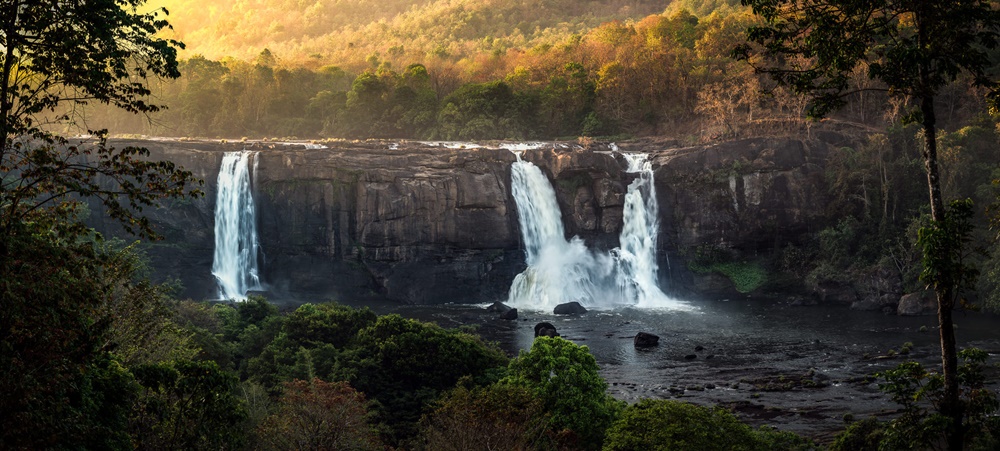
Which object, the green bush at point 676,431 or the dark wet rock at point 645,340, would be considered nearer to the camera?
the green bush at point 676,431

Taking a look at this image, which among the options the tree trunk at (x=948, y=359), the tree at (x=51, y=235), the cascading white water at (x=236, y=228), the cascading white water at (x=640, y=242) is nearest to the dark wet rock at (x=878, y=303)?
the cascading white water at (x=640, y=242)

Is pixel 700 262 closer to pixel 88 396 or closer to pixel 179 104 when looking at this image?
pixel 88 396

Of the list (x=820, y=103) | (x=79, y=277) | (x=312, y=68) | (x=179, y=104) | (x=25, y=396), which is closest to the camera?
(x=25, y=396)

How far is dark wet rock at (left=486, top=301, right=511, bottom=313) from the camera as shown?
149 feet

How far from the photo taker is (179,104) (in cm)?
7469

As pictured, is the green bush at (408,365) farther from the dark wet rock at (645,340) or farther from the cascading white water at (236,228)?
the cascading white water at (236,228)

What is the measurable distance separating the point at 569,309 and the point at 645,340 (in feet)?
29.8

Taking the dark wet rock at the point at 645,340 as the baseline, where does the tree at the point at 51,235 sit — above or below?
above

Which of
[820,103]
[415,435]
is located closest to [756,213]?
[415,435]

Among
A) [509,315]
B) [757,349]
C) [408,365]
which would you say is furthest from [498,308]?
[408,365]

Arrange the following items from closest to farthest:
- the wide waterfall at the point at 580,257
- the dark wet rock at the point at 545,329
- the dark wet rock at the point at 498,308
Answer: the dark wet rock at the point at 545,329 < the dark wet rock at the point at 498,308 < the wide waterfall at the point at 580,257

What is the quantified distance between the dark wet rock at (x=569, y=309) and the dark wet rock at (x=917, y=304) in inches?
687

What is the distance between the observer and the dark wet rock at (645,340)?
37.3 metres

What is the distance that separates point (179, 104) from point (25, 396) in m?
71.9
